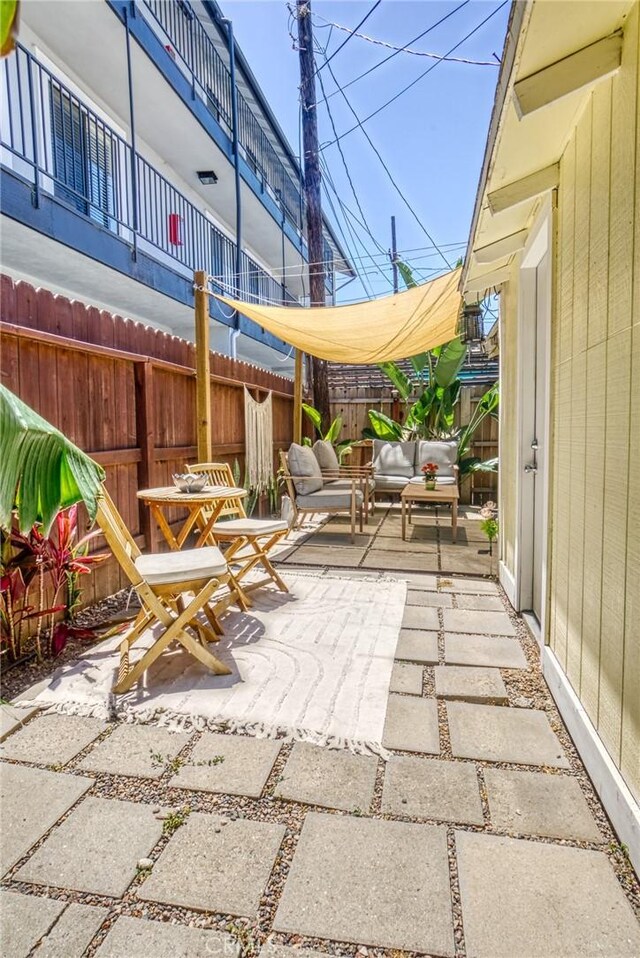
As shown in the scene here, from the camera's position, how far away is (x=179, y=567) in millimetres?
2680

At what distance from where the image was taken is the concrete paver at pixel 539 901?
1226 mm

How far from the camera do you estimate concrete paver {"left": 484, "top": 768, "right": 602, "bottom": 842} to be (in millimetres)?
1597

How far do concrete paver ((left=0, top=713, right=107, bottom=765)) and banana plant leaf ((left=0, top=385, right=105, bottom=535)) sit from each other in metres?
1.09

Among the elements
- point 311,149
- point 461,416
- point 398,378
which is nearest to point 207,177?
point 311,149

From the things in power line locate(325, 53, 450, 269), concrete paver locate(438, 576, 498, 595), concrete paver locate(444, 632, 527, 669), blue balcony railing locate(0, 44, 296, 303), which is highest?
power line locate(325, 53, 450, 269)

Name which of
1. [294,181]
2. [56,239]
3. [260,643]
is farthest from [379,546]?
[294,181]

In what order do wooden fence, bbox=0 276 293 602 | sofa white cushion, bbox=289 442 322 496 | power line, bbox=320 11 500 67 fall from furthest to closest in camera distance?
power line, bbox=320 11 500 67 < sofa white cushion, bbox=289 442 322 496 < wooden fence, bbox=0 276 293 602

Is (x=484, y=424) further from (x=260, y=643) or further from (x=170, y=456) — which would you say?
(x=260, y=643)

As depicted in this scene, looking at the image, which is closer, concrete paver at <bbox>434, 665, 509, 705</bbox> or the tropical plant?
concrete paver at <bbox>434, 665, 509, 705</bbox>

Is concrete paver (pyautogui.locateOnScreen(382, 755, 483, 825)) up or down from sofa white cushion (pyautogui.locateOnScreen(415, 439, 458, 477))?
down

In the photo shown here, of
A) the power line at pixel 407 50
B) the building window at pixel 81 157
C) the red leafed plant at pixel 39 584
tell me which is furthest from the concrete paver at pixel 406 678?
the power line at pixel 407 50

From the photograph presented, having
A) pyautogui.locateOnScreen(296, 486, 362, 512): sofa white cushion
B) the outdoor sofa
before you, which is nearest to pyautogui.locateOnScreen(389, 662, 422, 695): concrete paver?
pyautogui.locateOnScreen(296, 486, 362, 512): sofa white cushion

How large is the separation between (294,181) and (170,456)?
12708 millimetres

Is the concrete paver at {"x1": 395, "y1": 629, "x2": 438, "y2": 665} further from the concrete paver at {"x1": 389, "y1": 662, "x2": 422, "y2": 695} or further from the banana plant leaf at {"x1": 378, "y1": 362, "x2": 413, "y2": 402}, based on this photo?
the banana plant leaf at {"x1": 378, "y1": 362, "x2": 413, "y2": 402}
